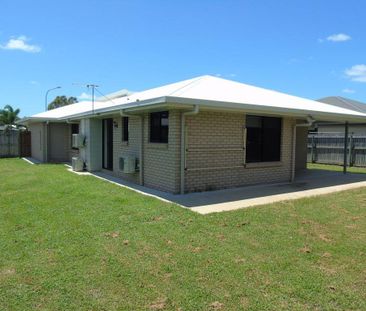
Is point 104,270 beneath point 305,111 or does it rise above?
beneath

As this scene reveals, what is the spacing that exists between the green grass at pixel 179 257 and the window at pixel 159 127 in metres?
2.48

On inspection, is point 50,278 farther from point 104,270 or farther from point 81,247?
point 81,247

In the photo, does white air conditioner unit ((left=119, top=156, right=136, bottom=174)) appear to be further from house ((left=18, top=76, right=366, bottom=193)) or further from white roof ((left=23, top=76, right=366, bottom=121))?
white roof ((left=23, top=76, right=366, bottom=121))

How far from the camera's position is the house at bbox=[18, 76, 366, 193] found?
882cm

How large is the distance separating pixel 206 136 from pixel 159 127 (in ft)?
4.62

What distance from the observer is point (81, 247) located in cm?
500

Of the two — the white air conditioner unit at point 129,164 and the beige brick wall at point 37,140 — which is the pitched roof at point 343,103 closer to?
the white air conditioner unit at point 129,164

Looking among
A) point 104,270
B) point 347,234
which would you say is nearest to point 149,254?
point 104,270

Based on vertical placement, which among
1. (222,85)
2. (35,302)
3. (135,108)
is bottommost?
(35,302)

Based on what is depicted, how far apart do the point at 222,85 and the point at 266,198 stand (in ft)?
14.6

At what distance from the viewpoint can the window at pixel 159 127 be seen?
9.44m

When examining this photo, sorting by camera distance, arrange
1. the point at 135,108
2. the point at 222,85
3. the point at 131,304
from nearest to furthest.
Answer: the point at 131,304 < the point at 135,108 < the point at 222,85

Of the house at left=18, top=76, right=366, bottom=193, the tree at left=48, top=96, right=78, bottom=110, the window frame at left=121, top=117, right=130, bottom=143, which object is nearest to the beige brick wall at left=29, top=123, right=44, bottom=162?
the house at left=18, top=76, right=366, bottom=193

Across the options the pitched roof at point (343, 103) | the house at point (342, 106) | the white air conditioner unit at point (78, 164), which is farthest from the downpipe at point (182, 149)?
the pitched roof at point (343, 103)
